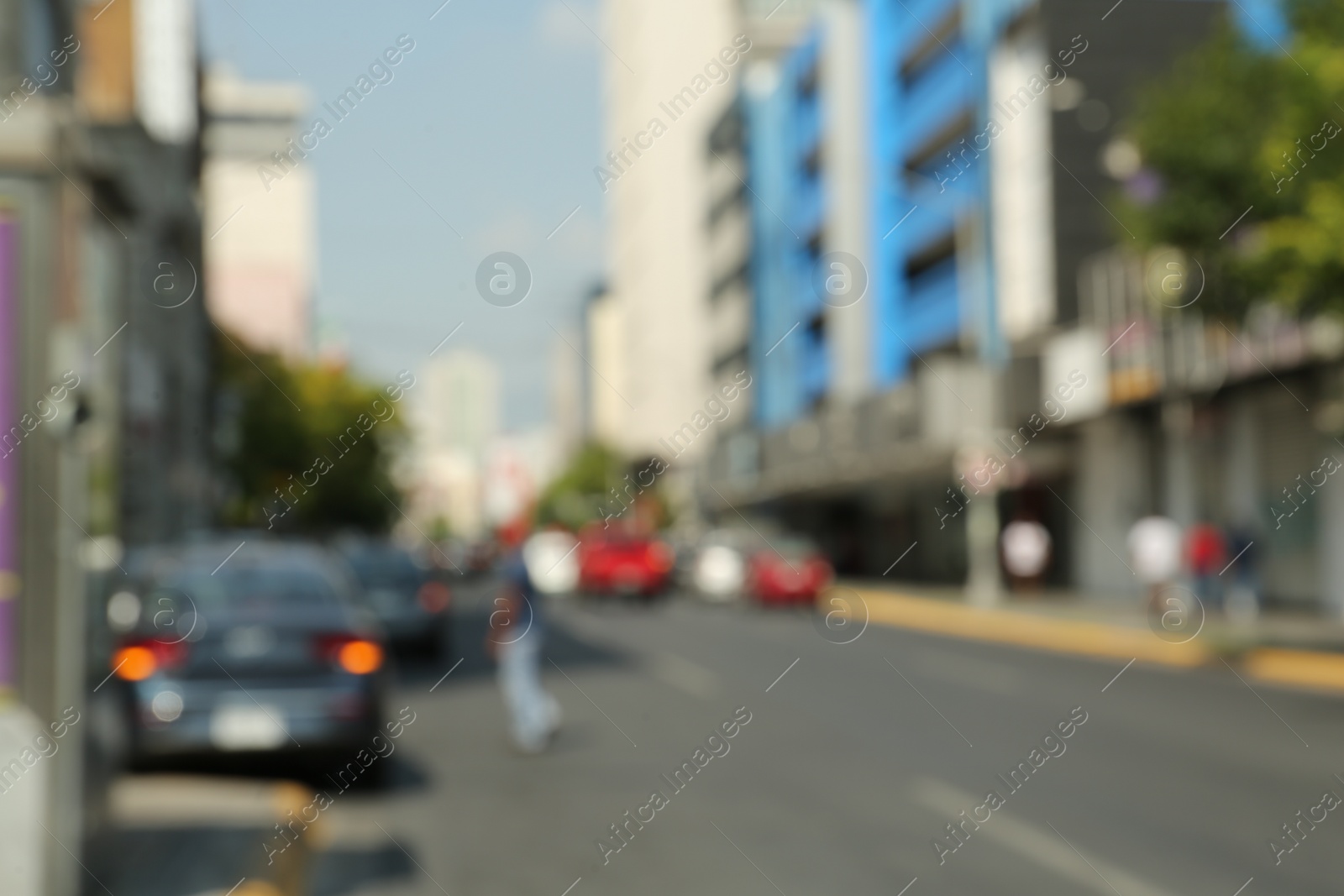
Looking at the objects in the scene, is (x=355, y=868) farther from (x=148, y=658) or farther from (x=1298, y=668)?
(x=1298, y=668)

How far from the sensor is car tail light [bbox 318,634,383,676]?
10.8 meters

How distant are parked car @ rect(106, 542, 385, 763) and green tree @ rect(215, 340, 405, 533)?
97.7ft

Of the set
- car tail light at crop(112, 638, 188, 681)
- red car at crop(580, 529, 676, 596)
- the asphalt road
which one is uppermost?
car tail light at crop(112, 638, 188, 681)

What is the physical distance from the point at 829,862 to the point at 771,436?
185 ft

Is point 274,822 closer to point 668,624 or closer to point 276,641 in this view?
point 276,641

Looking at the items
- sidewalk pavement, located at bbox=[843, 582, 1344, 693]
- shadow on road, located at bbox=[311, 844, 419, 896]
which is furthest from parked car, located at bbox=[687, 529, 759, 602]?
shadow on road, located at bbox=[311, 844, 419, 896]

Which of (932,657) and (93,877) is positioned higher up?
(93,877)

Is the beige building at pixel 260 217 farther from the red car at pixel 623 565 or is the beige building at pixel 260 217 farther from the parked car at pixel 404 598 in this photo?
the parked car at pixel 404 598

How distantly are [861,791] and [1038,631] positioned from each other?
55.3ft

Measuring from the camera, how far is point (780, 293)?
6888 cm

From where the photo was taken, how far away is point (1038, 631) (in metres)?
26.9

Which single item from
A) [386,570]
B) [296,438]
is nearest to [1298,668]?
[386,570]

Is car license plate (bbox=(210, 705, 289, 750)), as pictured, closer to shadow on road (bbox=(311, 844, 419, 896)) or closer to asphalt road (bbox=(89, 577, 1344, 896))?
asphalt road (bbox=(89, 577, 1344, 896))

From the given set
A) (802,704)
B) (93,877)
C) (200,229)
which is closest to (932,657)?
(802,704)
